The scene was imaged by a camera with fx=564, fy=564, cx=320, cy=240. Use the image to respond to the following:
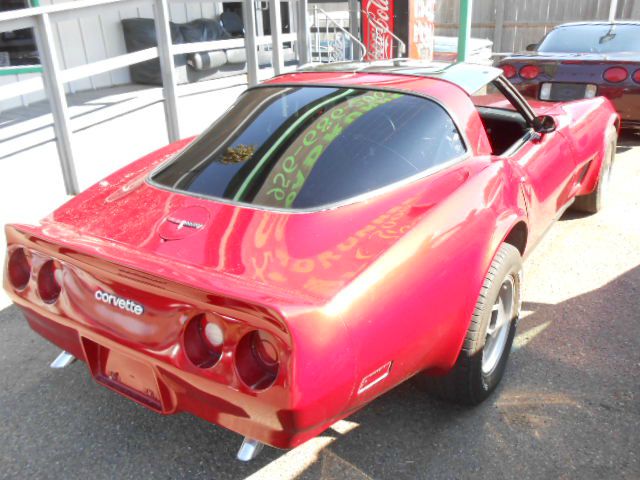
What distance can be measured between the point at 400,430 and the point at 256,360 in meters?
0.95

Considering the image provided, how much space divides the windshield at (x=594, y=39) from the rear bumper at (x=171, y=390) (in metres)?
6.60

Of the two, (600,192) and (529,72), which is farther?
(529,72)

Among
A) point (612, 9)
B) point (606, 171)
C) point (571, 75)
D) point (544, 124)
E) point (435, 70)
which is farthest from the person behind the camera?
point (612, 9)

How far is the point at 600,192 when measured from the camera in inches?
177

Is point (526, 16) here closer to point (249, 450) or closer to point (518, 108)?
point (518, 108)

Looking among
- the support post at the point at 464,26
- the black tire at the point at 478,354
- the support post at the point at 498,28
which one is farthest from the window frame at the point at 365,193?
the support post at the point at 498,28

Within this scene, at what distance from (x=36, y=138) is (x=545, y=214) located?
4.08 metres

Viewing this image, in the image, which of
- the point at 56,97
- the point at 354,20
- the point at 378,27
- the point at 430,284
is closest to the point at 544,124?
the point at 430,284

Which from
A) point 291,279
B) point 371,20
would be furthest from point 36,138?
point 371,20

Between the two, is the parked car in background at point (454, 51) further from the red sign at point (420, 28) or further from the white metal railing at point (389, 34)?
the white metal railing at point (389, 34)

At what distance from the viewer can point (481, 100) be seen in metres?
4.32

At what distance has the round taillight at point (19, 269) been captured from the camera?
225 centimetres

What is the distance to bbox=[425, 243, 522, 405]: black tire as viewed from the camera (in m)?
2.25

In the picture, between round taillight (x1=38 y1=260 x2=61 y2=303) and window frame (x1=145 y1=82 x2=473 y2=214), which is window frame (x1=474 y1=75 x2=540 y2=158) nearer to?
window frame (x1=145 y1=82 x2=473 y2=214)
